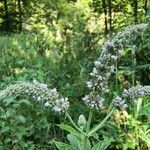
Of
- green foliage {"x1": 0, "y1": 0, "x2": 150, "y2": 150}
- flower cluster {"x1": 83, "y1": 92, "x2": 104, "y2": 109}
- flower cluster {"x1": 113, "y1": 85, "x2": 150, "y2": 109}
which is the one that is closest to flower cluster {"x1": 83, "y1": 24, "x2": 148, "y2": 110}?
flower cluster {"x1": 83, "y1": 92, "x2": 104, "y2": 109}

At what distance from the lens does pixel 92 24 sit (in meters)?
7.39

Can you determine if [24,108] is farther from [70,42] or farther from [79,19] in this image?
[79,19]

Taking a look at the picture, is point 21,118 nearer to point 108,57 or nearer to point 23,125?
point 23,125

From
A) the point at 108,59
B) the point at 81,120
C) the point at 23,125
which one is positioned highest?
the point at 108,59

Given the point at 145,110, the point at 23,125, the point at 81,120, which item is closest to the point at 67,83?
the point at 23,125

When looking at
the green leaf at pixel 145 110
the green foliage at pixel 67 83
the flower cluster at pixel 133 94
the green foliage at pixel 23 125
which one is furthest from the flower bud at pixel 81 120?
the green leaf at pixel 145 110

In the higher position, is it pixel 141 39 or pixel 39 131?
pixel 141 39

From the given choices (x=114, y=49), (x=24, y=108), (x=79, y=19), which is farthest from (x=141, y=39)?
(x=114, y=49)

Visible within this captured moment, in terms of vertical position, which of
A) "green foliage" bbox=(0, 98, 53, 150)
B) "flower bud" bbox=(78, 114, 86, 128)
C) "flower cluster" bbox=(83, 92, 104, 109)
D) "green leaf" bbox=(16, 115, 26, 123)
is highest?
"flower cluster" bbox=(83, 92, 104, 109)

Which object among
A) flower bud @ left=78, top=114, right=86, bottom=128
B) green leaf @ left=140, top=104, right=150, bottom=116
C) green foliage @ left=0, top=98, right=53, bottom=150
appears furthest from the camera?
green leaf @ left=140, top=104, right=150, bottom=116

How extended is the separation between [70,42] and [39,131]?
209cm

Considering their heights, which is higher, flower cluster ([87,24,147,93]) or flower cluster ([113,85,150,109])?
flower cluster ([87,24,147,93])

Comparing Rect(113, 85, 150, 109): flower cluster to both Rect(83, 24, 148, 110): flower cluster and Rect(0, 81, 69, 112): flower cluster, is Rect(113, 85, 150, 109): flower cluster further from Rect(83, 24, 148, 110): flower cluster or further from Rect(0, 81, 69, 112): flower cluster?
Rect(0, 81, 69, 112): flower cluster

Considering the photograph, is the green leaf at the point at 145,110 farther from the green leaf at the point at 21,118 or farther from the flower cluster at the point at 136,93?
the flower cluster at the point at 136,93
